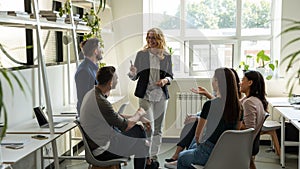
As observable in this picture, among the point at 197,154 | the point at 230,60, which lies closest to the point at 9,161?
the point at 197,154

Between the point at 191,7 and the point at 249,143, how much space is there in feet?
10.8

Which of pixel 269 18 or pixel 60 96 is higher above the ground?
pixel 269 18

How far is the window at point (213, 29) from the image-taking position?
543cm

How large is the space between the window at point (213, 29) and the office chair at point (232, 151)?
9.16ft

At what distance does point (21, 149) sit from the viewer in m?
2.31

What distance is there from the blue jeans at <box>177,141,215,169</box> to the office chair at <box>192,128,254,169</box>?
87 mm

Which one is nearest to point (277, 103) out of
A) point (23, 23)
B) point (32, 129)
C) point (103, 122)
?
point (103, 122)

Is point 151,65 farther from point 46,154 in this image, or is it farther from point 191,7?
point 191,7

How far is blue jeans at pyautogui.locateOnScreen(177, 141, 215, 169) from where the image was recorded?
8.91 ft

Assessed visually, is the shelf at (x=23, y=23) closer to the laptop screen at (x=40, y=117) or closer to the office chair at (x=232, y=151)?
the laptop screen at (x=40, y=117)

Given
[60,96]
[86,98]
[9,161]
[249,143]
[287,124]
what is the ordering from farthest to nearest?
[287,124], [60,96], [86,98], [249,143], [9,161]

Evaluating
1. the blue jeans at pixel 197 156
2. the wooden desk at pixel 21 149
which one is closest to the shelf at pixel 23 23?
the wooden desk at pixel 21 149

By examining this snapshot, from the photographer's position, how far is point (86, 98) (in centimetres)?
290

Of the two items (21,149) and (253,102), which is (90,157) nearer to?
(21,149)
